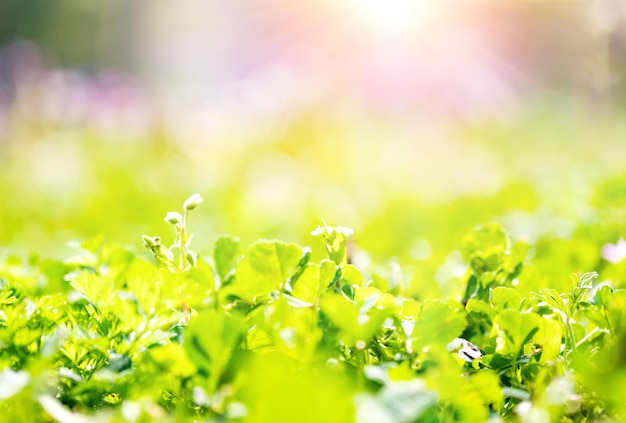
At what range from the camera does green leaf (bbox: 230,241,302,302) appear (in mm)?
714

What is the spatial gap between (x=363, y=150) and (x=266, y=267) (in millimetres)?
3961

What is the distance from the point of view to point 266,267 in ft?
2.36

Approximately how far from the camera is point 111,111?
6.07 metres

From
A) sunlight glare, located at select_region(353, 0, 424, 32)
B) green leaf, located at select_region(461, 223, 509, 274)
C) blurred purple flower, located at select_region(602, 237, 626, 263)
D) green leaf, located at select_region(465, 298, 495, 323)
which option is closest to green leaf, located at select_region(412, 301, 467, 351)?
green leaf, located at select_region(465, 298, 495, 323)

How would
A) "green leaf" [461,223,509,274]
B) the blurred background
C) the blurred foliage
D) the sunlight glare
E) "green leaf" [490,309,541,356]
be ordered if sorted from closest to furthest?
the blurred foliage
"green leaf" [490,309,541,356]
"green leaf" [461,223,509,274]
the blurred background
the sunlight glare

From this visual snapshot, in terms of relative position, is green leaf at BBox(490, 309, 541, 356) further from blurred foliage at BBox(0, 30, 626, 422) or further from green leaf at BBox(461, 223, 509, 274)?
green leaf at BBox(461, 223, 509, 274)

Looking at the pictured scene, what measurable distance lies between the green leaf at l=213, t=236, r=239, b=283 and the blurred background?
0.37 metres

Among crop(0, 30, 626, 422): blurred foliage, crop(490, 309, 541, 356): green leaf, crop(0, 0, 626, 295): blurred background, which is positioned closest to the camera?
crop(0, 30, 626, 422): blurred foliage

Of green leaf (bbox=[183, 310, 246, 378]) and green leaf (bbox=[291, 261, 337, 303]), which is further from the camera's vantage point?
green leaf (bbox=[291, 261, 337, 303])

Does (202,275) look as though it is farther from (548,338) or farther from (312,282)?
(548,338)

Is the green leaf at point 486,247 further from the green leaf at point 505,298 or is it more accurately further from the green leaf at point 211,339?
the green leaf at point 211,339

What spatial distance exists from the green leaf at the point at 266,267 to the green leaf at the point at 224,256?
0.01 m

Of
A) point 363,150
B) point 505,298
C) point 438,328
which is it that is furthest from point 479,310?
point 363,150

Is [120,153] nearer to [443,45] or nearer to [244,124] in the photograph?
[244,124]
